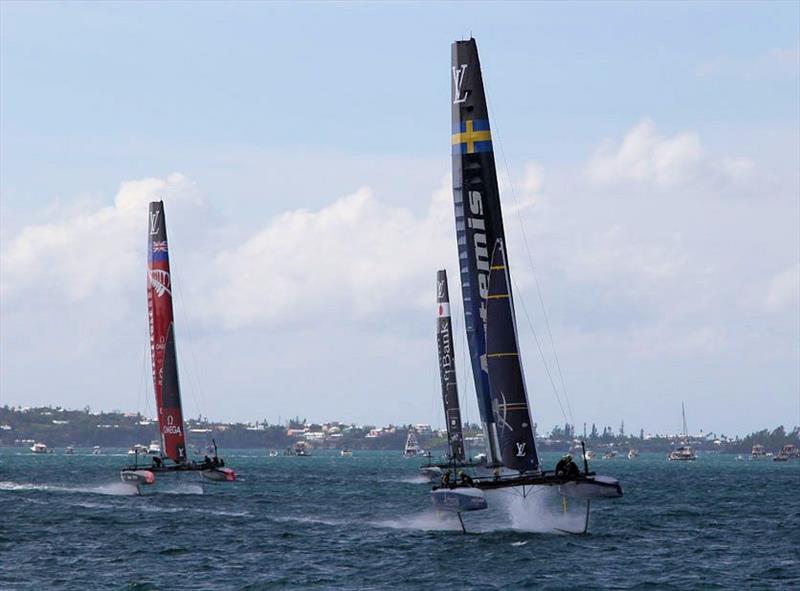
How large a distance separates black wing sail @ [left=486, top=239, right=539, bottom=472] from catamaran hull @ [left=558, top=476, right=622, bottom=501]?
3.30 meters

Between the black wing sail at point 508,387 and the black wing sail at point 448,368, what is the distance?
47346 mm

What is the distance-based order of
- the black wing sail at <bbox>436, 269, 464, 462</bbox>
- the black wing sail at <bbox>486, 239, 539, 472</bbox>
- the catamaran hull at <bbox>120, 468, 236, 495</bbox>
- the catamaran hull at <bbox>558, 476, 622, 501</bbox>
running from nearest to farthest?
1. the catamaran hull at <bbox>558, 476, 622, 501</bbox>
2. the black wing sail at <bbox>486, 239, 539, 472</bbox>
3. the catamaran hull at <bbox>120, 468, 236, 495</bbox>
4. the black wing sail at <bbox>436, 269, 464, 462</bbox>

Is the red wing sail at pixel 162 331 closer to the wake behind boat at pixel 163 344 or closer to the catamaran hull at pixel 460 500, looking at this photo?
the wake behind boat at pixel 163 344

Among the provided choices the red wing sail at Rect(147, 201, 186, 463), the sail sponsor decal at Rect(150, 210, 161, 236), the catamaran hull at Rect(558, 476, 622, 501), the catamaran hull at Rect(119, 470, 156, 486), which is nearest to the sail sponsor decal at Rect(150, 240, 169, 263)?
the red wing sail at Rect(147, 201, 186, 463)

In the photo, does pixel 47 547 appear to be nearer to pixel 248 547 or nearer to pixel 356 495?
pixel 248 547

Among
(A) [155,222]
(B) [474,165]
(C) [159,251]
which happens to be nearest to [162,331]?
(C) [159,251]

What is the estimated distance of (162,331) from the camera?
75.9m

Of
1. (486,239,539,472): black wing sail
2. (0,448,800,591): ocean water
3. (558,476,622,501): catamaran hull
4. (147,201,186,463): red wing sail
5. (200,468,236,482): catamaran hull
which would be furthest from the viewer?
(147,201,186,463): red wing sail

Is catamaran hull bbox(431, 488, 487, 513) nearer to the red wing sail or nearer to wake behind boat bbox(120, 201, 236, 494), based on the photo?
wake behind boat bbox(120, 201, 236, 494)

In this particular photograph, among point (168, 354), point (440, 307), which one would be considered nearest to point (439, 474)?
point (440, 307)

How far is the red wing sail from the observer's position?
75.6m

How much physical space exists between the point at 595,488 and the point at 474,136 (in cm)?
1250

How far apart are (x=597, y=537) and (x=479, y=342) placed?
774 centimetres

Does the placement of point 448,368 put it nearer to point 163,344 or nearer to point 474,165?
point 163,344
